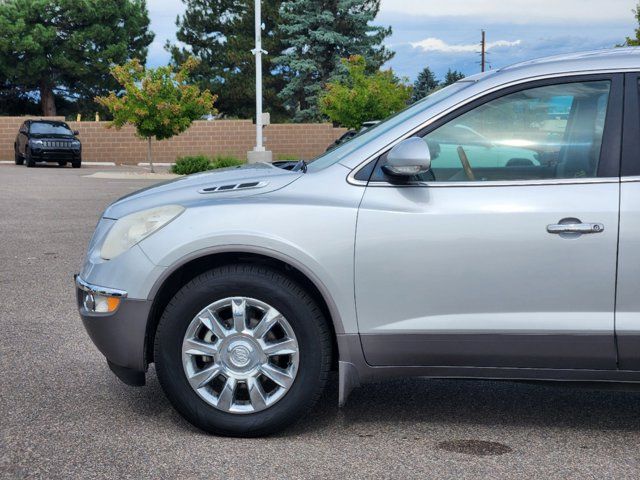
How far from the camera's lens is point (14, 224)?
15.9 meters

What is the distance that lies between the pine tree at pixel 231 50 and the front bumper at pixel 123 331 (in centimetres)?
5129

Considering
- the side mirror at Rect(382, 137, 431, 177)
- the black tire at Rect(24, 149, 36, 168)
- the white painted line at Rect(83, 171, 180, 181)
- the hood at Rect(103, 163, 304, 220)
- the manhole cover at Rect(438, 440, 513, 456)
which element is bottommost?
the white painted line at Rect(83, 171, 180, 181)

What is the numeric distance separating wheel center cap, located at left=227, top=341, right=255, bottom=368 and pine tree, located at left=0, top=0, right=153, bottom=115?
167 feet

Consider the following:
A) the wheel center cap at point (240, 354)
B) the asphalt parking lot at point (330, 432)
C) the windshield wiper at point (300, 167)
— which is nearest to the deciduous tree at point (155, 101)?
the asphalt parking lot at point (330, 432)

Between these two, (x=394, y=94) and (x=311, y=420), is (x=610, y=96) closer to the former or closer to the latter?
(x=311, y=420)

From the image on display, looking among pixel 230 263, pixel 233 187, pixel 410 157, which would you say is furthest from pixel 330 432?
pixel 410 157

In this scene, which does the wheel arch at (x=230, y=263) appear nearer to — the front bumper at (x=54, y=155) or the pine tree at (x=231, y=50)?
the front bumper at (x=54, y=155)

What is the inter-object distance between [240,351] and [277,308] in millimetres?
278

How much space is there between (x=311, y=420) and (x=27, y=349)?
2505mm

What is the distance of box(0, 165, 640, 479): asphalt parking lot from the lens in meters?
4.48

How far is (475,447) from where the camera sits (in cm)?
481

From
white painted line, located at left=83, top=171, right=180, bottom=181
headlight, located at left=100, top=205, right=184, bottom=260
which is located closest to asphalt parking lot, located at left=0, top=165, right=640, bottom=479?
headlight, located at left=100, top=205, right=184, bottom=260

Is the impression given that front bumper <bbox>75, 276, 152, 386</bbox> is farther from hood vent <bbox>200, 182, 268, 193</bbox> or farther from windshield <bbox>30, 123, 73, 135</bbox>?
windshield <bbox>30, 123, 73, 135</bbox>

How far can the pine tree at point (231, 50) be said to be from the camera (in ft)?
184
